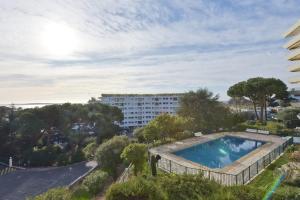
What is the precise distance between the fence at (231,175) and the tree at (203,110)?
10.6 meters

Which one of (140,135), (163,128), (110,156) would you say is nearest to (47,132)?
(140,135)

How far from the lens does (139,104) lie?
66.2 m

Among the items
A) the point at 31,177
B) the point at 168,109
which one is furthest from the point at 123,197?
the point at 168,109

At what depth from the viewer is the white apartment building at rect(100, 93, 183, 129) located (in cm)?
6412

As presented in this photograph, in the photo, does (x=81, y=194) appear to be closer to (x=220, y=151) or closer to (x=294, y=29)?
(x=294, y=29)

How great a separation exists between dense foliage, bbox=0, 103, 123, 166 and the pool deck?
1087cm

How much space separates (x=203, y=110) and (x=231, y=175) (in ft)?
57.2

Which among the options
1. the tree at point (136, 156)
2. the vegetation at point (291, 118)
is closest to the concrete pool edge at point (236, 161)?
the tree at point (136, 156)

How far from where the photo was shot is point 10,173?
78.5ft

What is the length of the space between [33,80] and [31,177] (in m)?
14.4

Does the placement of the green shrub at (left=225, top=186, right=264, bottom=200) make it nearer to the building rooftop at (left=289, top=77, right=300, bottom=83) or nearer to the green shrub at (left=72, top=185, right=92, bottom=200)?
the building rooftop at (left=289, top=77, right=300, bottom=83)

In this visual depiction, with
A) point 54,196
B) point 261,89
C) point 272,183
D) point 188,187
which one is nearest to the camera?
point 188,187

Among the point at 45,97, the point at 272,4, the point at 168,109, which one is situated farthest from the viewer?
the point at 168,109

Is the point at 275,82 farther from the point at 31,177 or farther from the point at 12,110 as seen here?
the point at 12,110
